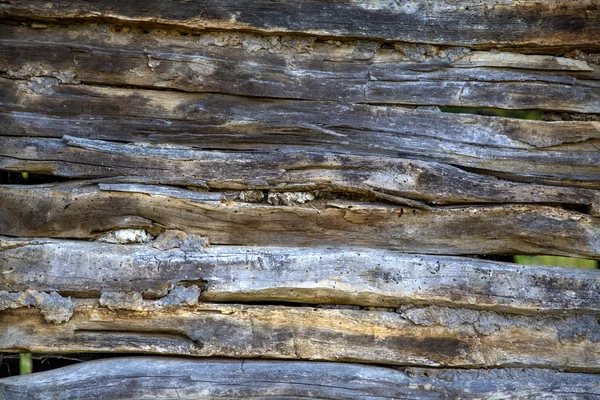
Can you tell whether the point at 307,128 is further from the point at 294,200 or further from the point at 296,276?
the point at 296,276

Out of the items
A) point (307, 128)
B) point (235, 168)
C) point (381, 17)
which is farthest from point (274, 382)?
point (381, 17)

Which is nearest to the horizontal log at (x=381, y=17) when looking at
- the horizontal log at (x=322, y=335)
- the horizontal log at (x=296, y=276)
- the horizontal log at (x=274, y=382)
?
the horizontal log at (x=296, y=276)

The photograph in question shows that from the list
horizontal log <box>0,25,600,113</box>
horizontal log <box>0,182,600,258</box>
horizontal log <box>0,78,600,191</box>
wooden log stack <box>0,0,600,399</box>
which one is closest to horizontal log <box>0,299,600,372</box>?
wooden log stack <box>0,0,600,399</box>

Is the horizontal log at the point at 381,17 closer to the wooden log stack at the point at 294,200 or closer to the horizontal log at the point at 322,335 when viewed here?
the wooden log stack at the point at 294,200

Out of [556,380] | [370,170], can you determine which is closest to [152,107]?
[370,170]

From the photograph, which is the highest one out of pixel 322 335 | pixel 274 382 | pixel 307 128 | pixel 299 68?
pixel 299 68
